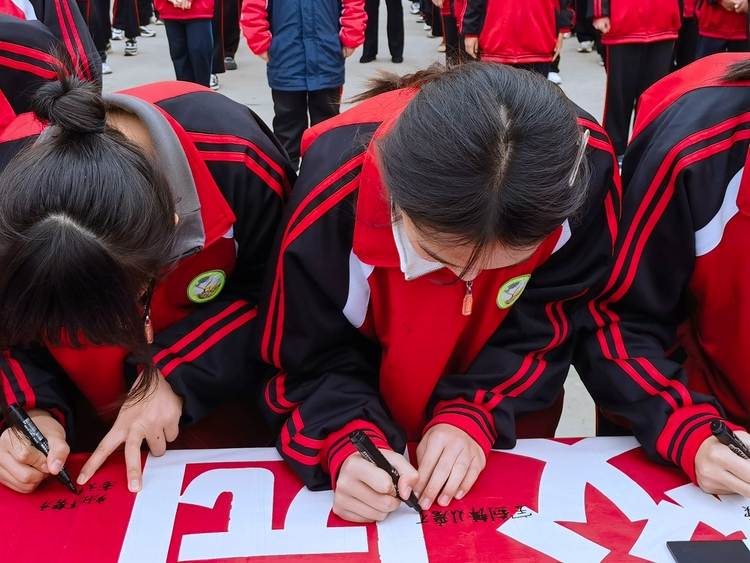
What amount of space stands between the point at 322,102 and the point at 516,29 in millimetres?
788

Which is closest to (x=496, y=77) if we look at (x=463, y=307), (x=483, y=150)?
(x=483, y=150)

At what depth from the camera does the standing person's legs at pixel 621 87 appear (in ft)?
8.96

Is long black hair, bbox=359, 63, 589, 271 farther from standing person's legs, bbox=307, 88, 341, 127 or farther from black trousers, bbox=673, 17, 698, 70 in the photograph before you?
black trousers, bbox=673, 17, 698, 70

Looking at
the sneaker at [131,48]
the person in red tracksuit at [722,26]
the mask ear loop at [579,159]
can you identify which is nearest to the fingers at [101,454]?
the mask ear loop at [579,159]

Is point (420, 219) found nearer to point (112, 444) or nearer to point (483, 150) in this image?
point (483, 150)

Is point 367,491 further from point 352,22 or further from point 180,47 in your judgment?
point 180,47

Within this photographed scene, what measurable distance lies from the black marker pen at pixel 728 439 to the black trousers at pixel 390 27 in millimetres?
4432

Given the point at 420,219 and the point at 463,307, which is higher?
the point at 420,219

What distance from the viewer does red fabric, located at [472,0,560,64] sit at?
2.70 metres

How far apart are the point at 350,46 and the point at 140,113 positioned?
1975 mm

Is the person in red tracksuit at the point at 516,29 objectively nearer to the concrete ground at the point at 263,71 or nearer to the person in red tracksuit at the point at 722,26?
the person in red tracksuit at the point at 722,26

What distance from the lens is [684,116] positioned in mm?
921

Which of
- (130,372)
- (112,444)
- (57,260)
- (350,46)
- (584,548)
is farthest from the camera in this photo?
(350,46)

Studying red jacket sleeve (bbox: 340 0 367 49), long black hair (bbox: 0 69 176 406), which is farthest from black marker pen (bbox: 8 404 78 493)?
red jacket sleeve (bbox: 340 0 367 49)
